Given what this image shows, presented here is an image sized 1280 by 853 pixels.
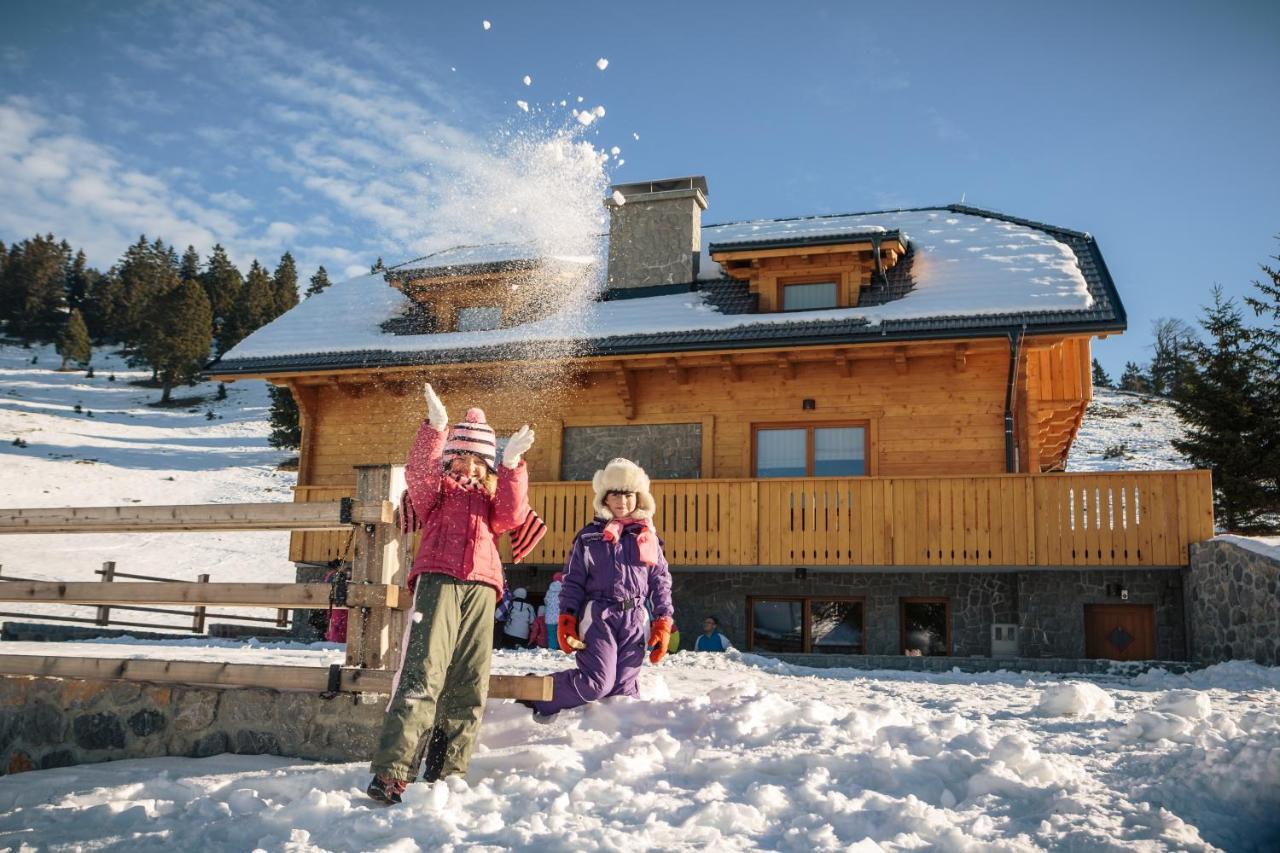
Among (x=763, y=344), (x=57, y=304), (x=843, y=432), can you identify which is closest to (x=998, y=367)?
(x=843, y=432)

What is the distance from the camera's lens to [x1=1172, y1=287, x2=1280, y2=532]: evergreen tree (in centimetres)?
2436

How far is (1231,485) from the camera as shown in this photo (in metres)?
24.3

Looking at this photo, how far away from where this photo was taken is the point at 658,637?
243 inches

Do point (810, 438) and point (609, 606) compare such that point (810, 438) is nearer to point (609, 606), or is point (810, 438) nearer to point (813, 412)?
point (813, 412)

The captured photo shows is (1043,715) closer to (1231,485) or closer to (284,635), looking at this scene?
(284,635)

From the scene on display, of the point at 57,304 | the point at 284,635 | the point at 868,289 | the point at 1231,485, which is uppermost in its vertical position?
the point at 57,304

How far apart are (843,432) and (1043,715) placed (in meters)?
9.64

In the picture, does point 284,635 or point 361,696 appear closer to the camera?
point 361,696

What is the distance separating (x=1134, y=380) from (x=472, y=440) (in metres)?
79.0

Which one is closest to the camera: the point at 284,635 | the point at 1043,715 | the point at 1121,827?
the point at 1121,827

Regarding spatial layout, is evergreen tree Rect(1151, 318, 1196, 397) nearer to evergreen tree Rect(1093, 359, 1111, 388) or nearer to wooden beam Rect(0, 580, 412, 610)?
evergreen tree Rect(1093, 359, 1111, 388)

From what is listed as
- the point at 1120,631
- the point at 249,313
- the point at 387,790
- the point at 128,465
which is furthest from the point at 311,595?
the point at 249,313

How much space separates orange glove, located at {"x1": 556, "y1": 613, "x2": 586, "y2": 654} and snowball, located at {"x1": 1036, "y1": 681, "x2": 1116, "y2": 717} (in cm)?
278

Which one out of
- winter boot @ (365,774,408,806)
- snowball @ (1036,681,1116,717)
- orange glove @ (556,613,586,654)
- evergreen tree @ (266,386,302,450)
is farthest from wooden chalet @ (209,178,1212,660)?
evergreen tree @ (266,386,302,450)
